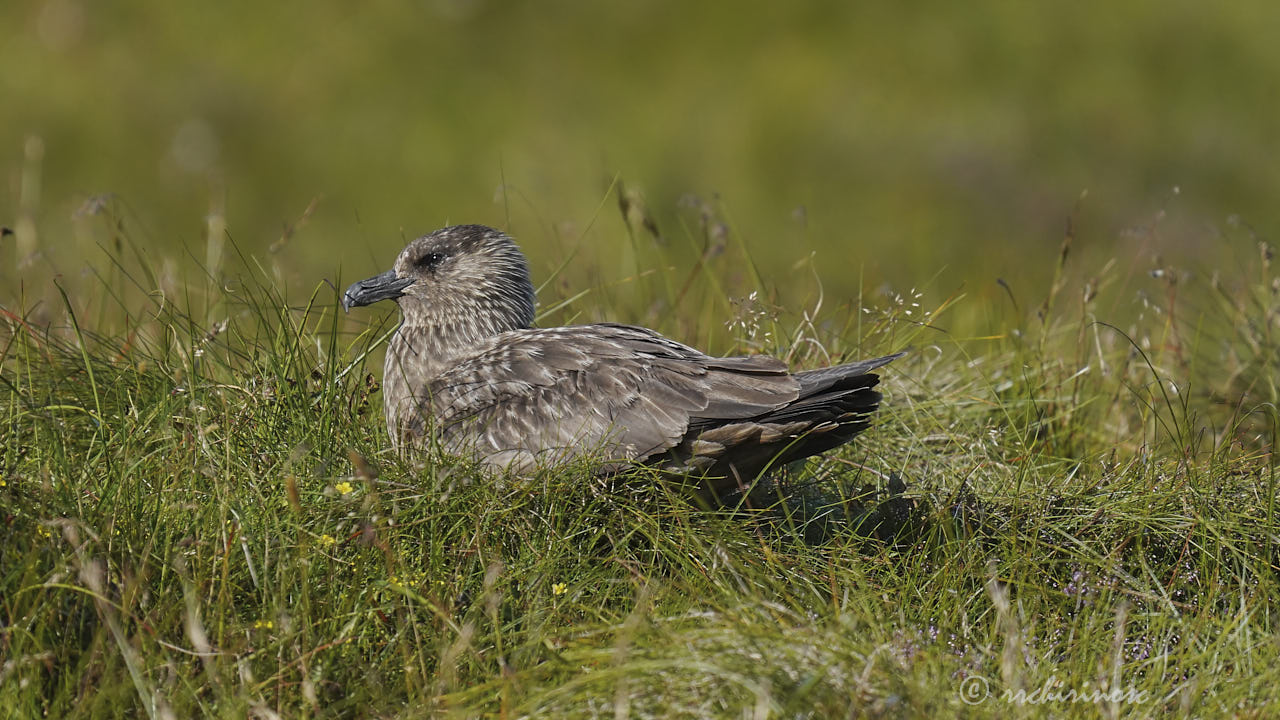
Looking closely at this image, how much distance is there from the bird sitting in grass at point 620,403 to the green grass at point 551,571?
0.15 m

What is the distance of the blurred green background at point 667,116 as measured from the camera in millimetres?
10086

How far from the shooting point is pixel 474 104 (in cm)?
1090

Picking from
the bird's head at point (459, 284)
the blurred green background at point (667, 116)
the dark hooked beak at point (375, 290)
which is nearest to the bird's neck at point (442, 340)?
the bird's head at point (459, 284)

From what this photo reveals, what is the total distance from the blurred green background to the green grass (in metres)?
5.90

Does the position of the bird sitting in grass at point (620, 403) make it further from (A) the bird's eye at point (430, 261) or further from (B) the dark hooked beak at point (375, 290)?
(A) the bird's eye at point (430, 261)

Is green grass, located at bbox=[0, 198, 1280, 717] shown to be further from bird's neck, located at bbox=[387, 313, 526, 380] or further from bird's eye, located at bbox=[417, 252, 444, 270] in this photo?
bird's eye, located at bbox=[417, 252, 444, 270]

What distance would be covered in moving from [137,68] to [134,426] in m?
8.20

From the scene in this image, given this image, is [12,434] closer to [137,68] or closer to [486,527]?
[486,527]

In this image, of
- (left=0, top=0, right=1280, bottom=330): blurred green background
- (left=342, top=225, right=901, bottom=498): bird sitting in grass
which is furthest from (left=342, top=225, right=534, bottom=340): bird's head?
(left=0, top=0, right=1280, bottom=330): blurred green background

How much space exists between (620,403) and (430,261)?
115cm

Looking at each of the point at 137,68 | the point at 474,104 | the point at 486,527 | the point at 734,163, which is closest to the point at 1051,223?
the point at 734,163

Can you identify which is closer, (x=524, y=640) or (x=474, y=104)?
(x=524, y=640)

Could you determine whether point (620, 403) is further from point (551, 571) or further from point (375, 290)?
point (375, 290)

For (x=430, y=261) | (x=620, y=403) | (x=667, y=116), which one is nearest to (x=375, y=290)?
(x=430, y=261)
